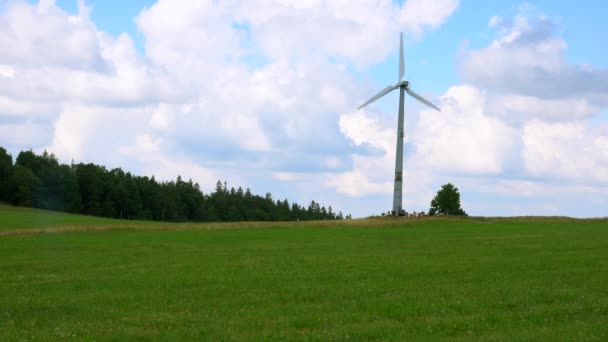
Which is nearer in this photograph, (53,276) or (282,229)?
(53,276)

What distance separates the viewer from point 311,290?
72.3 ft

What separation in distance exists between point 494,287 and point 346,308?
6119 millimetres

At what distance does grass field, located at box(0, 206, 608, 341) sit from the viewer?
15.8 metres

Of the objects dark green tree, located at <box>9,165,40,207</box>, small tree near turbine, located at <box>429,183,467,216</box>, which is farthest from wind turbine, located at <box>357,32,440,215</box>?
dark green tree, located at <box>9,165,40,207</box>

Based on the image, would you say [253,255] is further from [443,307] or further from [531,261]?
[443,307]

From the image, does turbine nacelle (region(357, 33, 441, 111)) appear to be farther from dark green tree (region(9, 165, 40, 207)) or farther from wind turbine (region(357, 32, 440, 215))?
dark green tree (region(9, 165, 40, 207))

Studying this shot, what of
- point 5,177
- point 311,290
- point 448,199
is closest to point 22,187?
point 5,177

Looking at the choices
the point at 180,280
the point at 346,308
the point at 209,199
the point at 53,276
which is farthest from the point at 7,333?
the point at 209,199

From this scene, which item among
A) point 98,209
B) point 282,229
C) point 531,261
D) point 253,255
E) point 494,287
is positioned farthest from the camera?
point 98,209

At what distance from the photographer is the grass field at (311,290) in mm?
15750

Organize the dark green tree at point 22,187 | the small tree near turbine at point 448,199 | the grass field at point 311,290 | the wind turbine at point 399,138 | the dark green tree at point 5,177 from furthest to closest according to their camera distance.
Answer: the dark green tree at point 5,177
the dark green tree at point 22,187
the small tree near turbine at point 448,199
the wind turbine at point 399,138
the grass field at point 311,290

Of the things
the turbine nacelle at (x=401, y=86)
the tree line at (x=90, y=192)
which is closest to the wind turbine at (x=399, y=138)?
the turbine nacelle at (x=401, y=86)

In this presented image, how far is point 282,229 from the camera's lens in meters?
64.6

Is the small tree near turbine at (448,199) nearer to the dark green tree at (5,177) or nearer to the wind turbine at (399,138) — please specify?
the wind turbine at (399,138)
